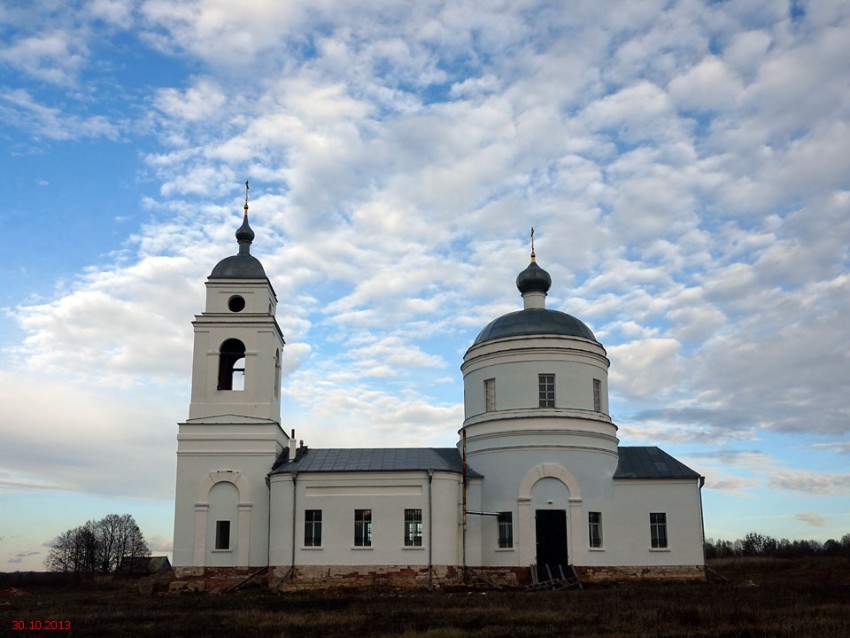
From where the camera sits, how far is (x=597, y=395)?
102 feet

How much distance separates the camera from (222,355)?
3097 cm

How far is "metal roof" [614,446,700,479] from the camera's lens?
29734 millimetres

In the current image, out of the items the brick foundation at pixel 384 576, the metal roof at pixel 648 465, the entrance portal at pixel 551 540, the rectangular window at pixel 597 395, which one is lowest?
the brick foundation at pixel 384 576

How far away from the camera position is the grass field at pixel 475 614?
15.2m

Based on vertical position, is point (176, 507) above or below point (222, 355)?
below

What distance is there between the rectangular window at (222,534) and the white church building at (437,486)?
34 mm

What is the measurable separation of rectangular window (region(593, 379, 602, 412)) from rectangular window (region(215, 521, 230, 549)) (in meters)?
13.3

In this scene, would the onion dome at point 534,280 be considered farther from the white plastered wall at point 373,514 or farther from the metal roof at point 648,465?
the white plastered wall at point 373,514

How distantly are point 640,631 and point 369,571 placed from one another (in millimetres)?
14532

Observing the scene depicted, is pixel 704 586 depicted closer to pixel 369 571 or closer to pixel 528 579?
pixel 528 579

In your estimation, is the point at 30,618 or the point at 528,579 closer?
the point at 30,618

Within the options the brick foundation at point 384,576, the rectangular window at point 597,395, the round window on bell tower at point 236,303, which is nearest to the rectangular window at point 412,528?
the brick foundation at point 384,576

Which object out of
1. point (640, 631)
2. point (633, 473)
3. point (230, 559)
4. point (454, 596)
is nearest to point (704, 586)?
point (633, 473)

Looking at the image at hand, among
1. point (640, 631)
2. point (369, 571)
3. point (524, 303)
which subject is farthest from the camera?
point (524, 303)
